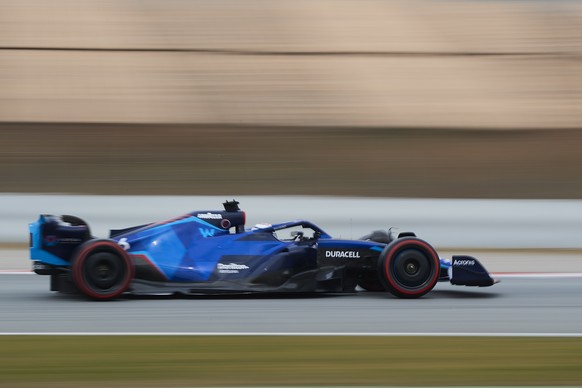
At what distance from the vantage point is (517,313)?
27.4 feet

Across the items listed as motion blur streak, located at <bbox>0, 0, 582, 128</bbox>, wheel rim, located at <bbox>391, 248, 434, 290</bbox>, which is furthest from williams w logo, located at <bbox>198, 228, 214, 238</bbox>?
motion blur streak, located at <bbox>0, 0, 582, 128</bbox>

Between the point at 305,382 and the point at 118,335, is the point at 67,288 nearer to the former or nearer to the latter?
the point at 118,335

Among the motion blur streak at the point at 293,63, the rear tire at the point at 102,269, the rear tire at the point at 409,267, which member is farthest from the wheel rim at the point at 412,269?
the motion blur streak at the point at 293,63

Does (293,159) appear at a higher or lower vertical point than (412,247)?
higher

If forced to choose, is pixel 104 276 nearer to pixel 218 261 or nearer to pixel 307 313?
pixel 218 261

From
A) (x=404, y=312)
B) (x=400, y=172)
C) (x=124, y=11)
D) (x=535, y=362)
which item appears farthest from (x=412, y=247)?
(x=124, y=11)

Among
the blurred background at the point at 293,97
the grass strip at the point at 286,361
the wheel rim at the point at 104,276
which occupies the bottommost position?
the grass strip at the point at 286,361

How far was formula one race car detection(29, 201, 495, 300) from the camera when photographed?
343 inches

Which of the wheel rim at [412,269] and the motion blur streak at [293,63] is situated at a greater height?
the motion blur streak at [293,63]

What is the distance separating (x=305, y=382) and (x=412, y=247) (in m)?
3.74

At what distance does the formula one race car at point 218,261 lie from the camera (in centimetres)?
871

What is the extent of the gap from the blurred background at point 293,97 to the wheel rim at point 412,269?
26.3 ft

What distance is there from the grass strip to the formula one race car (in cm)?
180

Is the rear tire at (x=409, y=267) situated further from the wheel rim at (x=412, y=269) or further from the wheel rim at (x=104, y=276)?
the wheel rim at (x=104, y=276)
